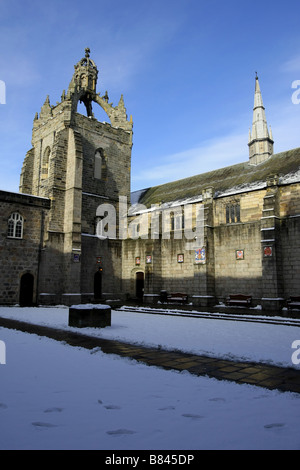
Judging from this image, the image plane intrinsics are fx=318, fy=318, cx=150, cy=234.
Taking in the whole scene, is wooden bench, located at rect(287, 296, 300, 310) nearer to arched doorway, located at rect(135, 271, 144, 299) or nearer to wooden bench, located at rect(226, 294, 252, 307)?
wooden bench, located at rect(226, 294, 252, 307)

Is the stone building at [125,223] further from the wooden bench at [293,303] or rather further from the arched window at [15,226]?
the wooden bench at [293,303]

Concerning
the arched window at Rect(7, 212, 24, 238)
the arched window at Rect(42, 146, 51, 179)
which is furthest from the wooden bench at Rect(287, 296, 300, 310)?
the arched window at Rect(42, 146, 51, 179)

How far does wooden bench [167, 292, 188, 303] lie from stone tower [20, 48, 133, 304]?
20.6 ft

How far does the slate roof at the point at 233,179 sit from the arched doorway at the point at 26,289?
13281 millimetres

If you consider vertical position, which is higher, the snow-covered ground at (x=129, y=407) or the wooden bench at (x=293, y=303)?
the wooden bench at (x=293, y=303)

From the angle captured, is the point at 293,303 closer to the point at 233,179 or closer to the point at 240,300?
the point at 240,300

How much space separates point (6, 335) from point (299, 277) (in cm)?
1747

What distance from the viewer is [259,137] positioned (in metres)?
31.6

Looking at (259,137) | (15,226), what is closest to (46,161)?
(15,226)

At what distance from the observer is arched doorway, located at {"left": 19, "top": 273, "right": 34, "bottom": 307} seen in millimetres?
23359

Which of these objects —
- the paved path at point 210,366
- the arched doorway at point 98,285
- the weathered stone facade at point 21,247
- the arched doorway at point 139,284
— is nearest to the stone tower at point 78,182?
the arched doorway at point 98,285

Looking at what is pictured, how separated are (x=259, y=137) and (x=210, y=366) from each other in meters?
30.0

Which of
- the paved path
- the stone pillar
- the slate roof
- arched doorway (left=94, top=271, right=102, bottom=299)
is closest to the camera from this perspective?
the paved path

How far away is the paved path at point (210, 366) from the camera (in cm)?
511
